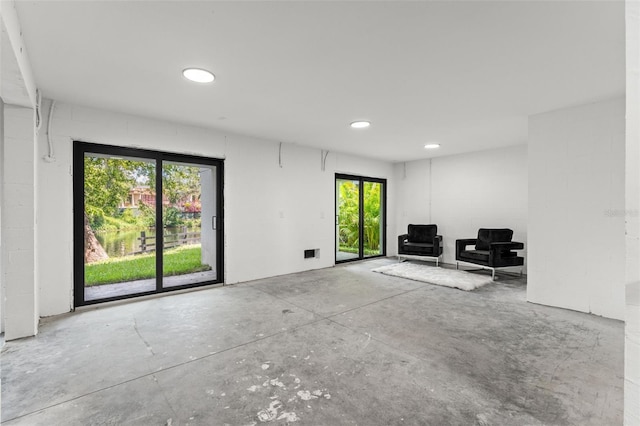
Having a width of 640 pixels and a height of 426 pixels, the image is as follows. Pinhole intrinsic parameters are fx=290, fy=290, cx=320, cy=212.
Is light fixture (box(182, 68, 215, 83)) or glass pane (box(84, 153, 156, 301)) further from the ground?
light fixture (box(182, 68, 215, 83))

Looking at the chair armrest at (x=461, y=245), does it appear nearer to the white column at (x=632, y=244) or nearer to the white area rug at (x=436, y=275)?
the white area rug at (x=436, y=275)

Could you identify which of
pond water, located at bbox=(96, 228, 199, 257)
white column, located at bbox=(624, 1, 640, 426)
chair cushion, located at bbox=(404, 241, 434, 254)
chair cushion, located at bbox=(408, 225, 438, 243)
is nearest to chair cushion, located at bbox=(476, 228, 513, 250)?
chair cushion, located at bbox=(404, 241, 434, 254)

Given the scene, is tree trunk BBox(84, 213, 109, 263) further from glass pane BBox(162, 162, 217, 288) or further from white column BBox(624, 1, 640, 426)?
white column BBox(624, 1, 640, 426)

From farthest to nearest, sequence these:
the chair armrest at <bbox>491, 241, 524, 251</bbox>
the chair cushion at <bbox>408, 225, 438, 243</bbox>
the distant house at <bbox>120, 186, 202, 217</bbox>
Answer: the chair cushion at <bbox>408, 225, 438, 243</bbox> < the chair armrest at <bbox>491, 241, 524, 251</bbox> < the distant house at <bbox>120, 186, 202, 217</bbox>

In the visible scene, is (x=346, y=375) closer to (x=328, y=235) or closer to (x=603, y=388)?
(x=603, y=388)

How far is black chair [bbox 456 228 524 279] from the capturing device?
4.98 m

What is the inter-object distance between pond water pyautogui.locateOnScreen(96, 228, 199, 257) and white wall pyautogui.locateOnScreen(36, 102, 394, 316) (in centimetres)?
151

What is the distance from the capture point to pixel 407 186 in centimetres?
748

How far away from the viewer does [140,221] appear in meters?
5.31

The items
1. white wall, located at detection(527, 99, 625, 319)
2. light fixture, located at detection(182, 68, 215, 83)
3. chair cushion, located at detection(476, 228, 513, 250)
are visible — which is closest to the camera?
light fixture, located at detection(182, 68, 215, 83)

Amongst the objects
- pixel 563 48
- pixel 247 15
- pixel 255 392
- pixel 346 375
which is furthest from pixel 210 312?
pixel 563 48

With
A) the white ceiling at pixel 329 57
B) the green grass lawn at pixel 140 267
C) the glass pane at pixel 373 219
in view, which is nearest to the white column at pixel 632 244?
the white ceiling at pixel 329 57

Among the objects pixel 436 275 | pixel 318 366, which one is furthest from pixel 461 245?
pixel 318 366

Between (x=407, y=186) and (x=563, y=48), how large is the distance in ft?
17.2
